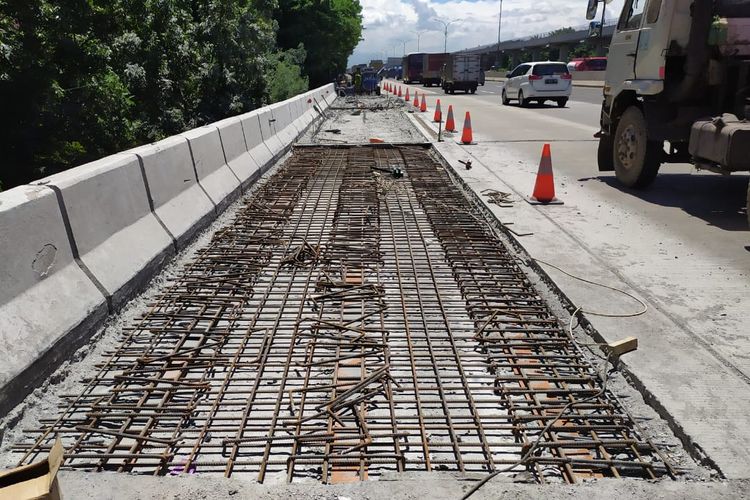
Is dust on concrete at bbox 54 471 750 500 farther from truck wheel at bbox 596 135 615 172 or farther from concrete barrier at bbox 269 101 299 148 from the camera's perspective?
concrete barrier at bbox 269 101 299 148

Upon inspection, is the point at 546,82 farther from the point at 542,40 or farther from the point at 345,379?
the point at 542,40

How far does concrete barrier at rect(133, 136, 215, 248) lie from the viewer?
5945mm

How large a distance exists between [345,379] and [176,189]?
3.73 m

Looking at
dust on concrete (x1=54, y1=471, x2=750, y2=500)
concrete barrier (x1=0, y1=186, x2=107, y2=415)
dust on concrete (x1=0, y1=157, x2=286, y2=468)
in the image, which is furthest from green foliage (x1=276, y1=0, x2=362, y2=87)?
dust on concrete (x1=54, y1=471, x2=750, y2=500)

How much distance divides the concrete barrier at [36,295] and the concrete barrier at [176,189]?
1.79 m

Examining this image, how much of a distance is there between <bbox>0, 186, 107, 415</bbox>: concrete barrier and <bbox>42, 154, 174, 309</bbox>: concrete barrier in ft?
0.66

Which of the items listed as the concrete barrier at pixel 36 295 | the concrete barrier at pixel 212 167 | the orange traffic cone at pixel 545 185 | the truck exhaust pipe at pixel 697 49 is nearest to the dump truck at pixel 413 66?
the truck exhaust pipe at pixel 697 49

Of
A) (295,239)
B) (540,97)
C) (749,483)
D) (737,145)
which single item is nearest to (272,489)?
(749,483)

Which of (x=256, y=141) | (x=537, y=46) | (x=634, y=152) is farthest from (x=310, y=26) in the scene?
(x=537, y=46)

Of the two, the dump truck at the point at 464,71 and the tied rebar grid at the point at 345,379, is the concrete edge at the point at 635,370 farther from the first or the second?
the dump truck at the point at 464,71

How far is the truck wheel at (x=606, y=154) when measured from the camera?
10320 mm

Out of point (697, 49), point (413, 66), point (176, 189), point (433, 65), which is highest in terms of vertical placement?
point (413, 66)

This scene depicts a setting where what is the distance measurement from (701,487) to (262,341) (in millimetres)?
2803

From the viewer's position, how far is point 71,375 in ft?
12.3
